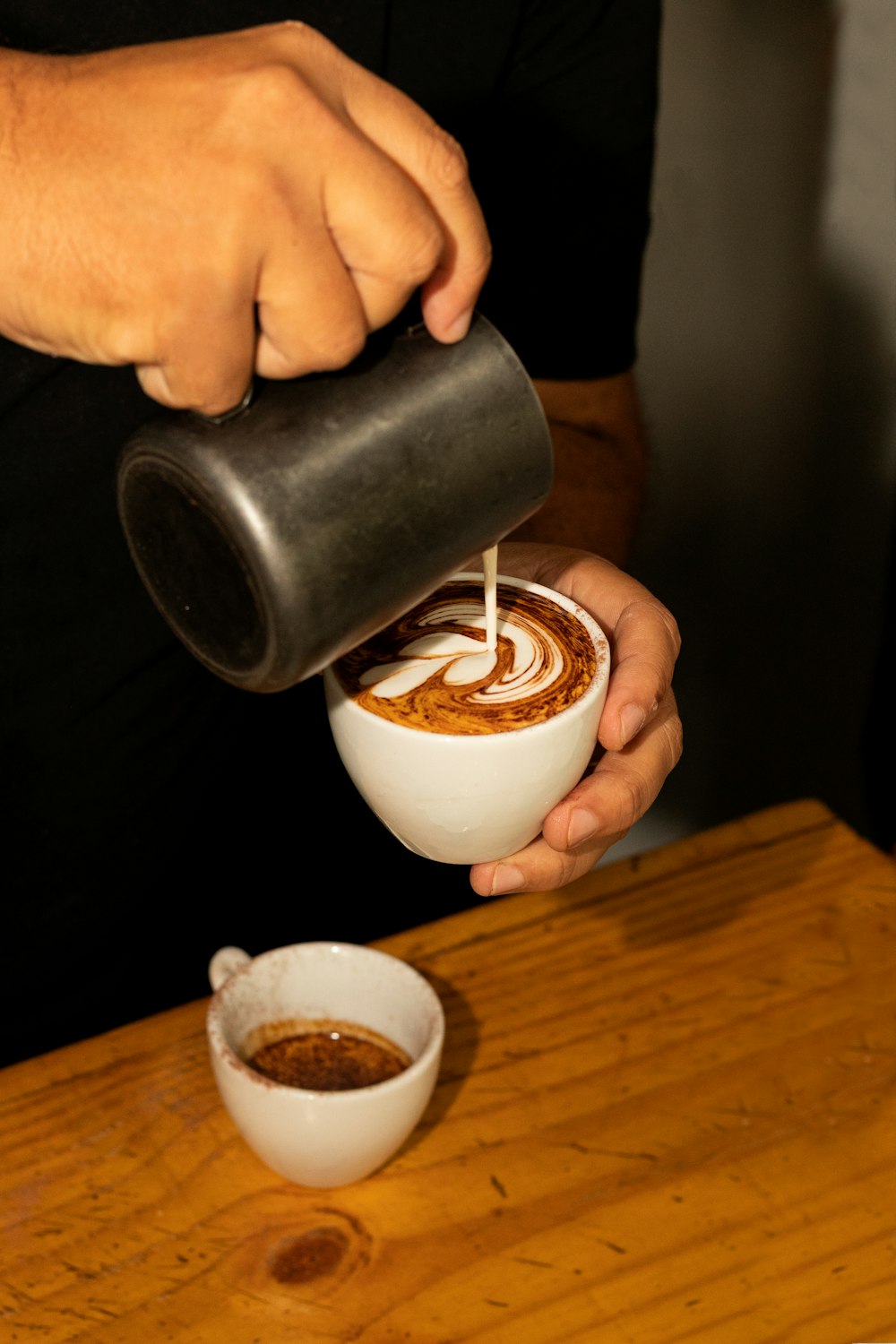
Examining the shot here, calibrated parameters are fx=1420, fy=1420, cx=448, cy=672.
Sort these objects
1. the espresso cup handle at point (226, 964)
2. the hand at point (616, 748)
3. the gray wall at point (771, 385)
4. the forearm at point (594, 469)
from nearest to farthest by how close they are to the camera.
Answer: the hand at point (616, 748), the espresso cup handle at point (226, 964), the forearm at point (594, 469), the gray wall at point (771, 385)

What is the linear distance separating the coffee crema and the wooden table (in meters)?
0.06

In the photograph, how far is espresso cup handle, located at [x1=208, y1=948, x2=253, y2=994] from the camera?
3.88ft

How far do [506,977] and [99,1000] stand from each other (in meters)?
0.61

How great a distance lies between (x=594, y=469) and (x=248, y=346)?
1073 millimetres

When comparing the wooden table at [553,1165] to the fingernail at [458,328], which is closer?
the fingernail at [458,328]

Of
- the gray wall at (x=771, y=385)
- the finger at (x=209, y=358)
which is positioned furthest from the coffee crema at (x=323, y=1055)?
the gray wall at (x=771, y=385)

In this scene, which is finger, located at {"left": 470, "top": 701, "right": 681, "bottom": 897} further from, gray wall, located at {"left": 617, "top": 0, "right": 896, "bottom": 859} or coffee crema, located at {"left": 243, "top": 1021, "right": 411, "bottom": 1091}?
gray wall, located at {"left": 617, "top": 0, "right": 896, "bottom": 859}

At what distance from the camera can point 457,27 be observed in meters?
1.51

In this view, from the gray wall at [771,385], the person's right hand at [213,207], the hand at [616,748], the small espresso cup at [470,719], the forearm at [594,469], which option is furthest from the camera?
the gray wall at [771,385]

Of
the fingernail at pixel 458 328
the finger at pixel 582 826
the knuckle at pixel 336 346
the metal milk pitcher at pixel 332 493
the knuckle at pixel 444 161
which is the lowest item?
the finger at pixel 582 826

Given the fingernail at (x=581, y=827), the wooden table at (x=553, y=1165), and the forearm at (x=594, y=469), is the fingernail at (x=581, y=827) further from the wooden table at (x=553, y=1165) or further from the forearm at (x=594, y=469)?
the forearm at (x=594, y=469)

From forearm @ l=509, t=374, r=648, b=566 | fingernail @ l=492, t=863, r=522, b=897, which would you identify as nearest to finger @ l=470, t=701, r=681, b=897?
fingernail @ l=492, t=863, r=522, b=897

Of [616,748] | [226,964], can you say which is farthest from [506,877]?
[226,964]

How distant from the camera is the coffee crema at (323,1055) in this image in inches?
44.2
